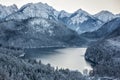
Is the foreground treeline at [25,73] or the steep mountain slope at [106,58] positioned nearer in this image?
the foreground treeline at [25,73]

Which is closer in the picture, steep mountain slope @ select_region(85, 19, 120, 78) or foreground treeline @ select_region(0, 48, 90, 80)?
foreground treeline @ select_region(0, 48, 90, 80)

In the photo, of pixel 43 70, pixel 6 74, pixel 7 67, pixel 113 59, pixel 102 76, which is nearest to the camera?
pixel 6 74

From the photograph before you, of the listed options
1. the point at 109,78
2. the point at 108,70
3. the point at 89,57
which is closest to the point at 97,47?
the point at 89,57

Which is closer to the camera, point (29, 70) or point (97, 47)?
point (29, 70)

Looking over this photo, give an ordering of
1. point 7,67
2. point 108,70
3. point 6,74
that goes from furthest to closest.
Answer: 1. point 108,70
2. point 7,67
3. point 6,74

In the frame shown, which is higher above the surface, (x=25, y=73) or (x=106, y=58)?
(x=25, y=73)

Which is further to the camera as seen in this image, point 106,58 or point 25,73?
point 106,58

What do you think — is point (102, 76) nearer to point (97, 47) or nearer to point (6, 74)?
point (6, 74)

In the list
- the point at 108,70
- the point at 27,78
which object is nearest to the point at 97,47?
the point at 108,70

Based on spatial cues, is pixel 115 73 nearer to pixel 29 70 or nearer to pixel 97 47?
pixel 29 70
